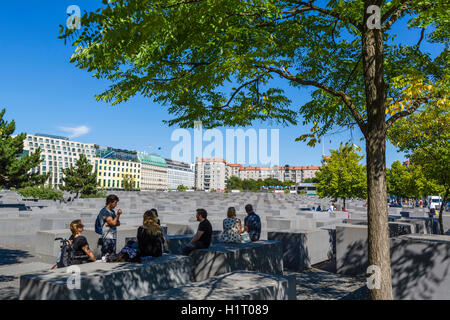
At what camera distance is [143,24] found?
3.53 m

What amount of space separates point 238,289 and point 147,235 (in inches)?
89.0

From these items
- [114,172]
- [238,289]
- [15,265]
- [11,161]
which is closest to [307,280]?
[238,289]

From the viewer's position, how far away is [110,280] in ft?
15.0

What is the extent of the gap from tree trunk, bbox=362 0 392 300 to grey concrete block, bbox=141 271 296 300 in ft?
3.94

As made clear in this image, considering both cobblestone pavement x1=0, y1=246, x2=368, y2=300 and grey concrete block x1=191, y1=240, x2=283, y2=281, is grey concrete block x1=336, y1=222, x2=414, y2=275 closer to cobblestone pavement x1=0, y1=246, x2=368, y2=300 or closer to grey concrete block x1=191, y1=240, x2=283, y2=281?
cobblestone pavement x1=0, y1=246, x2=368, y2=300

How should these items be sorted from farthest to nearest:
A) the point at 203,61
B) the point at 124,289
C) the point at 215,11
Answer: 1. the point at 203,61
2. the point at 124,289
3. the point at 215,11

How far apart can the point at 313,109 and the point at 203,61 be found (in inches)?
100

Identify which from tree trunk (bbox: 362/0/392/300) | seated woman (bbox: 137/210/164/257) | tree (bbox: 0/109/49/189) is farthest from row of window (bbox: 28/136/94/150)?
tree trunk (bbox: 362/0/392/300)

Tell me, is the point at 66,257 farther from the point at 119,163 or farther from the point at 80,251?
the point at 119,163

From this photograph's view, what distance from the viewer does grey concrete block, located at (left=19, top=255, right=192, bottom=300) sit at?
13.6 feet

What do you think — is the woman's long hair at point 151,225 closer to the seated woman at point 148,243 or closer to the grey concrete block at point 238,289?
the seated woman at point 148,243

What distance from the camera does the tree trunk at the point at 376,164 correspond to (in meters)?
4.54
